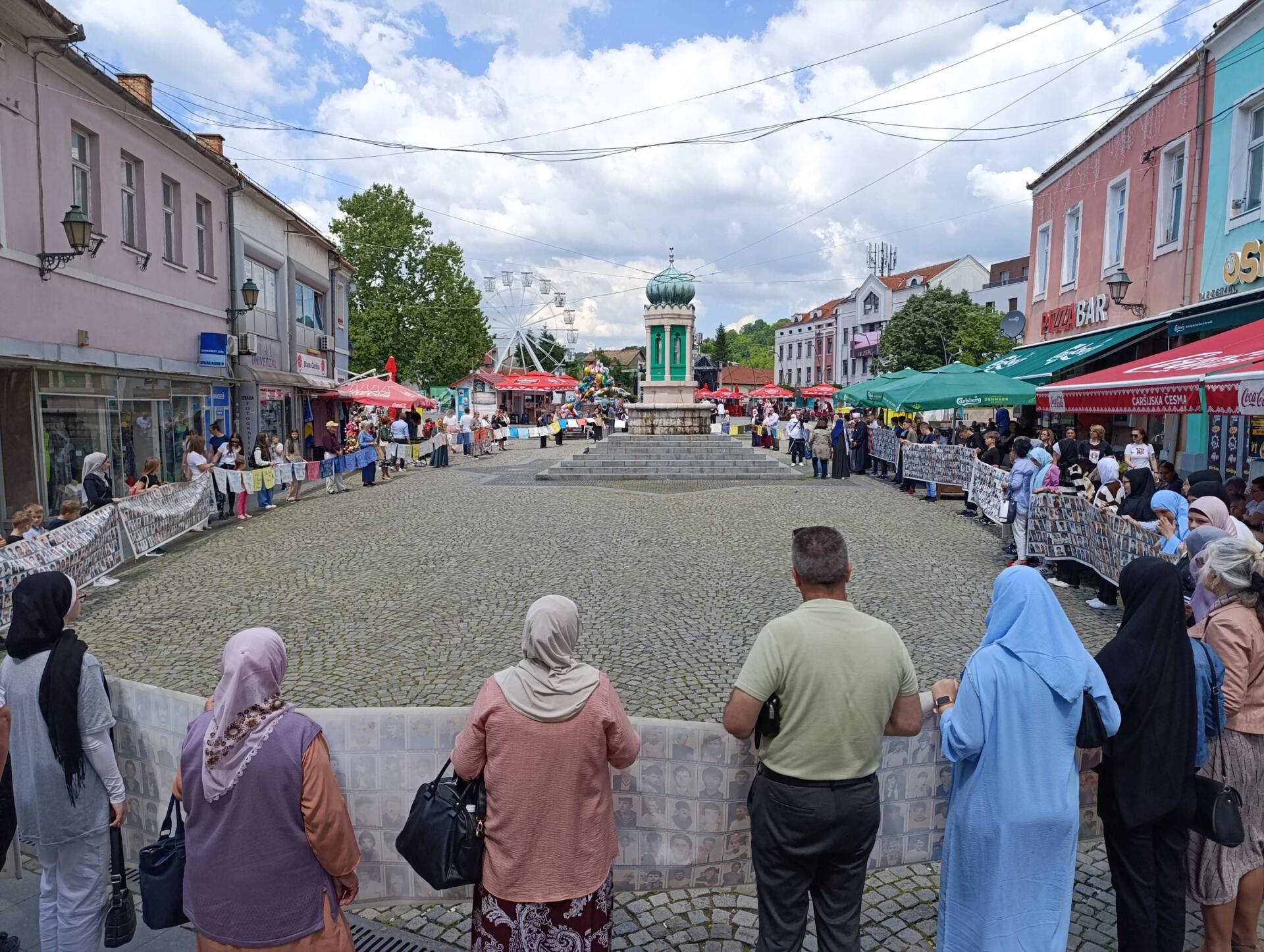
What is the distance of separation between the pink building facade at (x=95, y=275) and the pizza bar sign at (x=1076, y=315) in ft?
61.6

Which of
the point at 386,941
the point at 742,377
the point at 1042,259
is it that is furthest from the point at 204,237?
the point at 742,377

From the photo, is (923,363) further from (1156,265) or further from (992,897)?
(992,897)

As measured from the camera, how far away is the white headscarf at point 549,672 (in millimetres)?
2568

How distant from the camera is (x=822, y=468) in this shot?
2234 centimetres

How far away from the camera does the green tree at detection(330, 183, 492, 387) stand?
4250 centimetres

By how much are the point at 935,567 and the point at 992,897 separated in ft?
26.3

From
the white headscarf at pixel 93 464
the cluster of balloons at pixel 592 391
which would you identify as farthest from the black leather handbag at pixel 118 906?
the cluster of balloons at pixel 592 391

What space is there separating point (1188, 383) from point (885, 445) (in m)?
14.0

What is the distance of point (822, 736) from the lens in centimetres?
274

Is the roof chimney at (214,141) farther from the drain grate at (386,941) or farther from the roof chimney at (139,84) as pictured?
the drain grate at (386,941)

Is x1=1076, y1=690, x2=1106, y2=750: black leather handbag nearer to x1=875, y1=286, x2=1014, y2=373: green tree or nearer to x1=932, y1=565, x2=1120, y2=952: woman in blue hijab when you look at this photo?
x1=932, y1=565, x2=1120, y2=952: woman in blue hijab

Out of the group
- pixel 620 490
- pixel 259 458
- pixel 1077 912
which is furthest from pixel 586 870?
pixel 620 490

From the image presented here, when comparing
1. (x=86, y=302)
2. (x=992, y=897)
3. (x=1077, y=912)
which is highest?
(x=86, y=302)

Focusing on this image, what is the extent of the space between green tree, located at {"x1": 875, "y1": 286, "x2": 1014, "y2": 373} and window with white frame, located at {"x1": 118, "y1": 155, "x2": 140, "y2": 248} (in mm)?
44680
